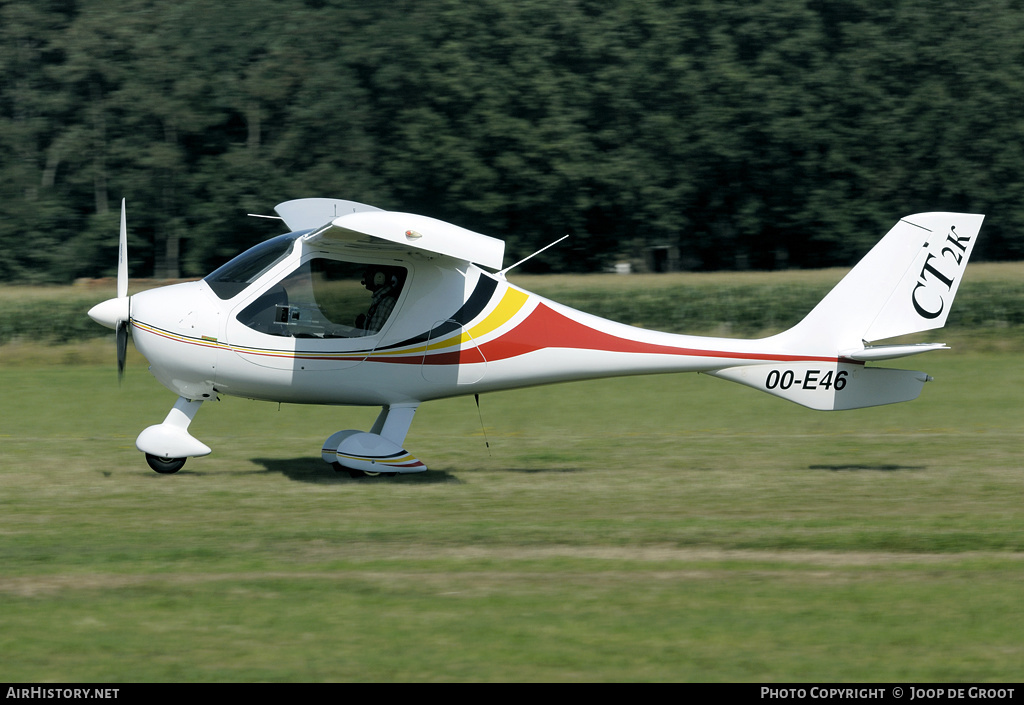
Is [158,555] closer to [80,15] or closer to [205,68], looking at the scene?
[205,68]

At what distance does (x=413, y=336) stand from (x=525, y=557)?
3.32 m

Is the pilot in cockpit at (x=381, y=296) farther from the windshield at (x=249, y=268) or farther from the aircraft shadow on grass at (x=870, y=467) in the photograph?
the aircraft shadow on grass at (x=870, y=467)

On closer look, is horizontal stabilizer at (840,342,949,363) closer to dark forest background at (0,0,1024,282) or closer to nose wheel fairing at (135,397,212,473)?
nose wheel fairing at (135,397,212,473)

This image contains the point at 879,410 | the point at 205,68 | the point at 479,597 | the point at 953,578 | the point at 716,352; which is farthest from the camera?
the point at 205,68

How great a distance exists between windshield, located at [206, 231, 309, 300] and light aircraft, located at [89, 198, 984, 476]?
0.01m

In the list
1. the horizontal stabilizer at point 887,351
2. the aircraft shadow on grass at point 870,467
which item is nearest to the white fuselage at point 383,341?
the horizontal stabilizer at point 887,351

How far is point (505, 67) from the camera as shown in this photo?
145 ft

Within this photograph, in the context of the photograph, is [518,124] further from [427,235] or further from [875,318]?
[427,235]

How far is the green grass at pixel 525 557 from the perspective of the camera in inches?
215

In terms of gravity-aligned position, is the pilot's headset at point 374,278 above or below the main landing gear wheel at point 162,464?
above

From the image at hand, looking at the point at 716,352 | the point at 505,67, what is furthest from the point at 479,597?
the point at 505,67

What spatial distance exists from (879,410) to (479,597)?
11.1m

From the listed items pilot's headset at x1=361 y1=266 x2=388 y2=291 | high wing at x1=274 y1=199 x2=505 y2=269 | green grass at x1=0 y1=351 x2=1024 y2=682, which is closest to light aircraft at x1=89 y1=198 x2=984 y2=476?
pilot's headset at x1=361 y1=266 x2=388 y2=291

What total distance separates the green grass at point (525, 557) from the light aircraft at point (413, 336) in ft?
2.74
